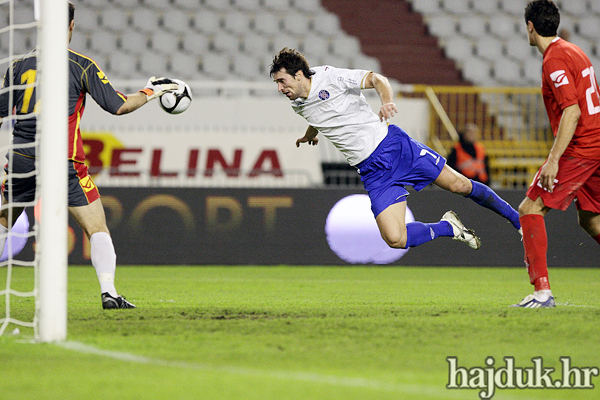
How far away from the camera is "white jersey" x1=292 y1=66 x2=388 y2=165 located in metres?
5.61

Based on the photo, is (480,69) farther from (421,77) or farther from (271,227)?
(271,227)

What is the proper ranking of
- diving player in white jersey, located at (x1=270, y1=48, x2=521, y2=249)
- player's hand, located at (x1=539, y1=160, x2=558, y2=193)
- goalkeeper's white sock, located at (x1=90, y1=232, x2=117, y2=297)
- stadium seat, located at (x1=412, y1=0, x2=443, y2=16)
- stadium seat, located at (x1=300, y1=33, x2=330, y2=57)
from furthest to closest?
stadium seat, located at (x1=412, y1=0, x2=443, y2=16), stadium seat, located at (x1=300, y1=33, x2=330, y2=57), diving player in white jersey, located at (x1=270, y1=48, x2=521, y2=249), goalkeeper's white sock, located at (x1=90, y1=232, x2=117, y2=297), player's hand, located at (x1=539, y1=160, x2=558, y2=193)

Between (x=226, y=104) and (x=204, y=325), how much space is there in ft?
25.8

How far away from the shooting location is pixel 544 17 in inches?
190

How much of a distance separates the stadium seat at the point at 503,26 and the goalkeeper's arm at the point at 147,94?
465 inches

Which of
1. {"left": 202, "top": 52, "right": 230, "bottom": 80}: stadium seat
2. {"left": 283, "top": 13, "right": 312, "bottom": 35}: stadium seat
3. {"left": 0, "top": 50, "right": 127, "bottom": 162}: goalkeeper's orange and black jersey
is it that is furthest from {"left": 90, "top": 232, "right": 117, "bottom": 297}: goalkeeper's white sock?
{"left": 283, "top": 13, "right": 312, "bottom": 35}: stadium seat

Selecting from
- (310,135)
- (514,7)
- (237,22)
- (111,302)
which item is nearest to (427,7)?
(514,7)

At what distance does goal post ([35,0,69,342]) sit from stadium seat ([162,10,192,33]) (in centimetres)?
1169

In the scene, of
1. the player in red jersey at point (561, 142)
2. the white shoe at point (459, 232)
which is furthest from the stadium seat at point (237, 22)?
the player in red jersey at point (561, 142)

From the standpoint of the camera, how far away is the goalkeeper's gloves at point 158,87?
16.9ft

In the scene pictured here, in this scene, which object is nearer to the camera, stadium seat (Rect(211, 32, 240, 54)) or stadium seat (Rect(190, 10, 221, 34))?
stadium seat (Rect(211, 32, 240, 54))

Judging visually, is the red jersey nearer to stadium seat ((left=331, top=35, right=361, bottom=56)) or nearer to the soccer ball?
the soccer ball

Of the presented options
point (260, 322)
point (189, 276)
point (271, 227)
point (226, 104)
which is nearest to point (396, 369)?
point (260, 322)

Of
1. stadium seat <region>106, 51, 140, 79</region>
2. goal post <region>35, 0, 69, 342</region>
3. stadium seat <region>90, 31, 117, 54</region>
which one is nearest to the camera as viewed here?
goal post <region>35, 0, 69, 342</region>
